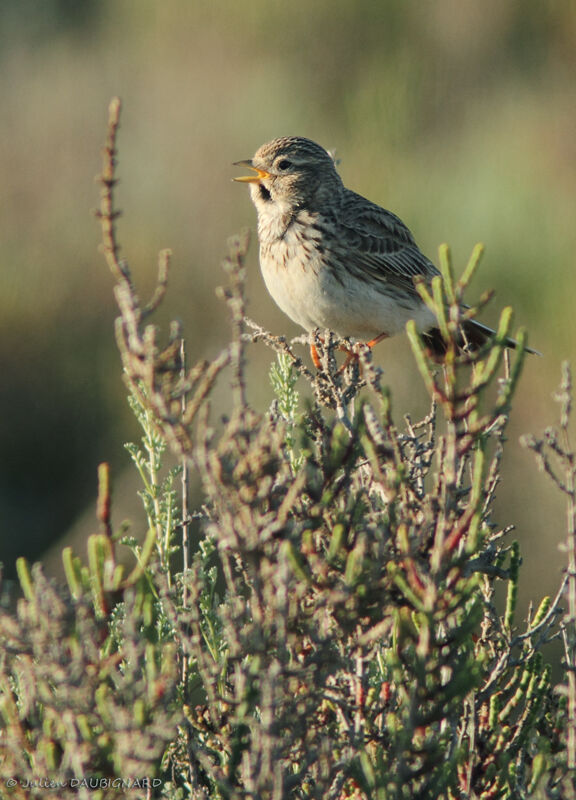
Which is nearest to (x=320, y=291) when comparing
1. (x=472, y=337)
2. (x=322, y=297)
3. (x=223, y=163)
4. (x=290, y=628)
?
(x=322, y=297)

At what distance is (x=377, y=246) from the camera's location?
15.5 feet

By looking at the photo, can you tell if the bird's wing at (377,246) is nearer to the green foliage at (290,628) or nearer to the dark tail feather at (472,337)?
the dark tail feather at (472,337)

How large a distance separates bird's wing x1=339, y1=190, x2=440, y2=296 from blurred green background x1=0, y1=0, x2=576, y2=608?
1.27 m

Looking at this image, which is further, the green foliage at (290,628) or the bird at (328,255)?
the bird at (328,255)

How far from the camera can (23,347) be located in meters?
8.12

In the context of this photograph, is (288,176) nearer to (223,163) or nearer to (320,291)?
(320,291)

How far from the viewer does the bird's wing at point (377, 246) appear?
4590mm

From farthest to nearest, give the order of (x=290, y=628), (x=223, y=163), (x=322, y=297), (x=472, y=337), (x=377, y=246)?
(x=223, y=163), (x=377, y=246), (x=472, y=337), (x=322, y=297), (x=290, y=628)

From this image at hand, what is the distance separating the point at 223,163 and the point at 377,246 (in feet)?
11.8

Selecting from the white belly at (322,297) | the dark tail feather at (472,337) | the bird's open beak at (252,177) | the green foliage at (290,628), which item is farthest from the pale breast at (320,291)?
the green foliage at (290,628)

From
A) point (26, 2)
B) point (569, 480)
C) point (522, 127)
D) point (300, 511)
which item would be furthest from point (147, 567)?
point (26, 2)

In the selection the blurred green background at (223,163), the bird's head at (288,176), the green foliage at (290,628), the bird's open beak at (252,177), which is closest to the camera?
the green foliage at (290,628)

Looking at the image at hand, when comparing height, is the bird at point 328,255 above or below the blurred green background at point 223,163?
below

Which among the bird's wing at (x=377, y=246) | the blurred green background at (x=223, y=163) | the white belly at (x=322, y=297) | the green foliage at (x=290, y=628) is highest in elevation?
the blurred green background at (x=223, y=163)
